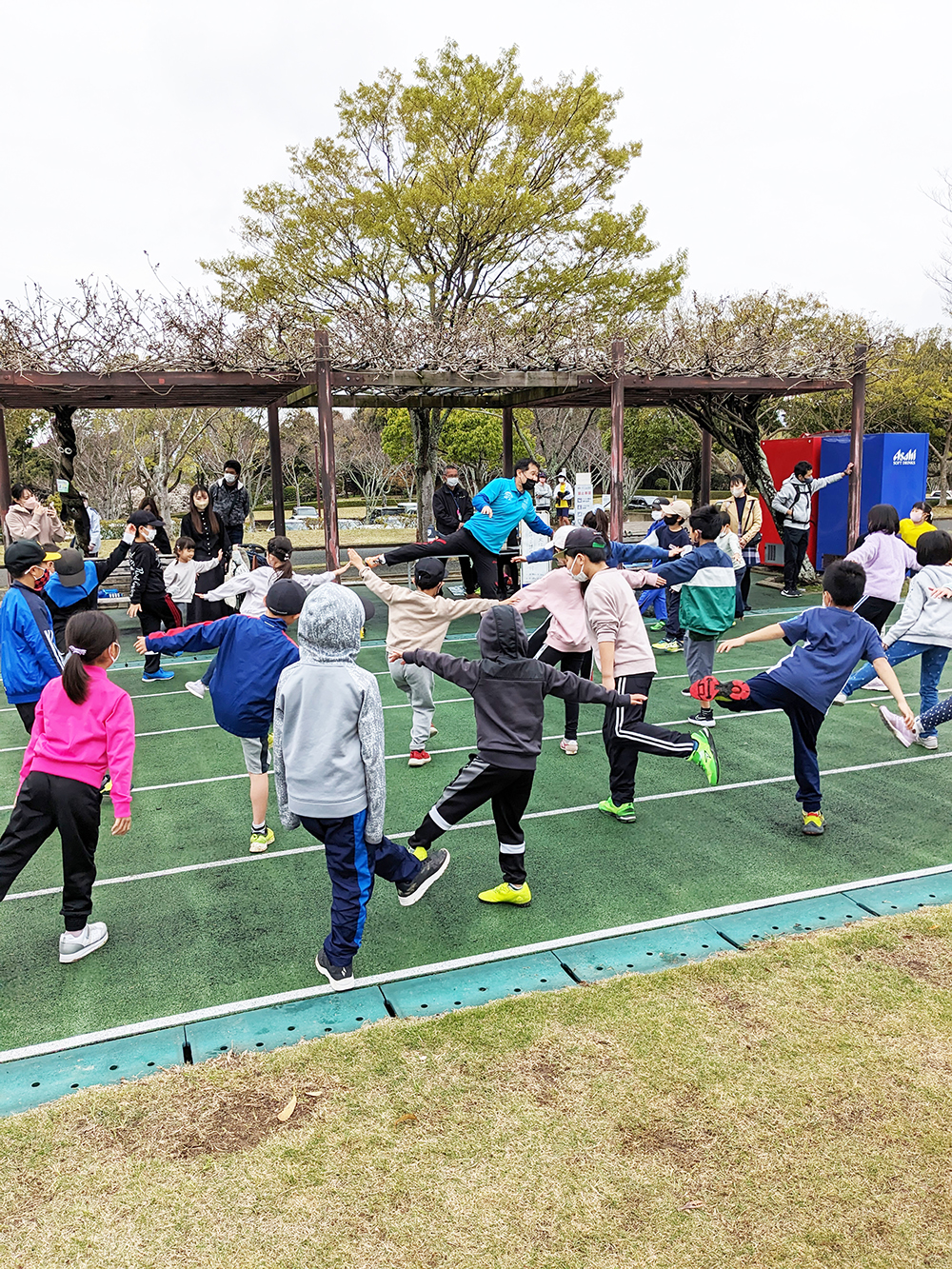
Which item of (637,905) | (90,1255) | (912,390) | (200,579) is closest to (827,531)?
(200,579)

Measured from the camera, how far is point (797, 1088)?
11.4 ft

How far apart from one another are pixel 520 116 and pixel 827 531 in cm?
1106

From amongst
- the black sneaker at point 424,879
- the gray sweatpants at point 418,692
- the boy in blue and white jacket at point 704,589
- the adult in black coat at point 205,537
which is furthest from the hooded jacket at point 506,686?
the adult in black coat at point 205,537

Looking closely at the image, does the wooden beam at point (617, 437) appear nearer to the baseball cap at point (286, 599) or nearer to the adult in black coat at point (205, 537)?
the adult in black coat at point (205, 537)

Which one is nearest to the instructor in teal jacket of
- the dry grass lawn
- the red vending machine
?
the dry grass lawn

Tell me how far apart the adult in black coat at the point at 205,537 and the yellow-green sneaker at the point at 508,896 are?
6.23 metres

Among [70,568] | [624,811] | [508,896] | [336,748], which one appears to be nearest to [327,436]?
[70,568]

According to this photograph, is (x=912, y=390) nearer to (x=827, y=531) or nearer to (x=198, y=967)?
(x=827, y=531)

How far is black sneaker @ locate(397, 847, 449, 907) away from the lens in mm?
4828

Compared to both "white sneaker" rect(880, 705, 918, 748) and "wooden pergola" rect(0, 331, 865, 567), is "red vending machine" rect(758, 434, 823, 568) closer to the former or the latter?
"wooden pergola" rect(0, 331, 865, 567)

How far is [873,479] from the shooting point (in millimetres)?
15000

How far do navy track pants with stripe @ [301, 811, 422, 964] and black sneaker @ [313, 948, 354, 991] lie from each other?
2 centimetres

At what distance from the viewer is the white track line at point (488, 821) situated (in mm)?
5352

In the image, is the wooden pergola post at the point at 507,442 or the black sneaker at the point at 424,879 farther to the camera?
the wooden pergola post at the point at 507,442
